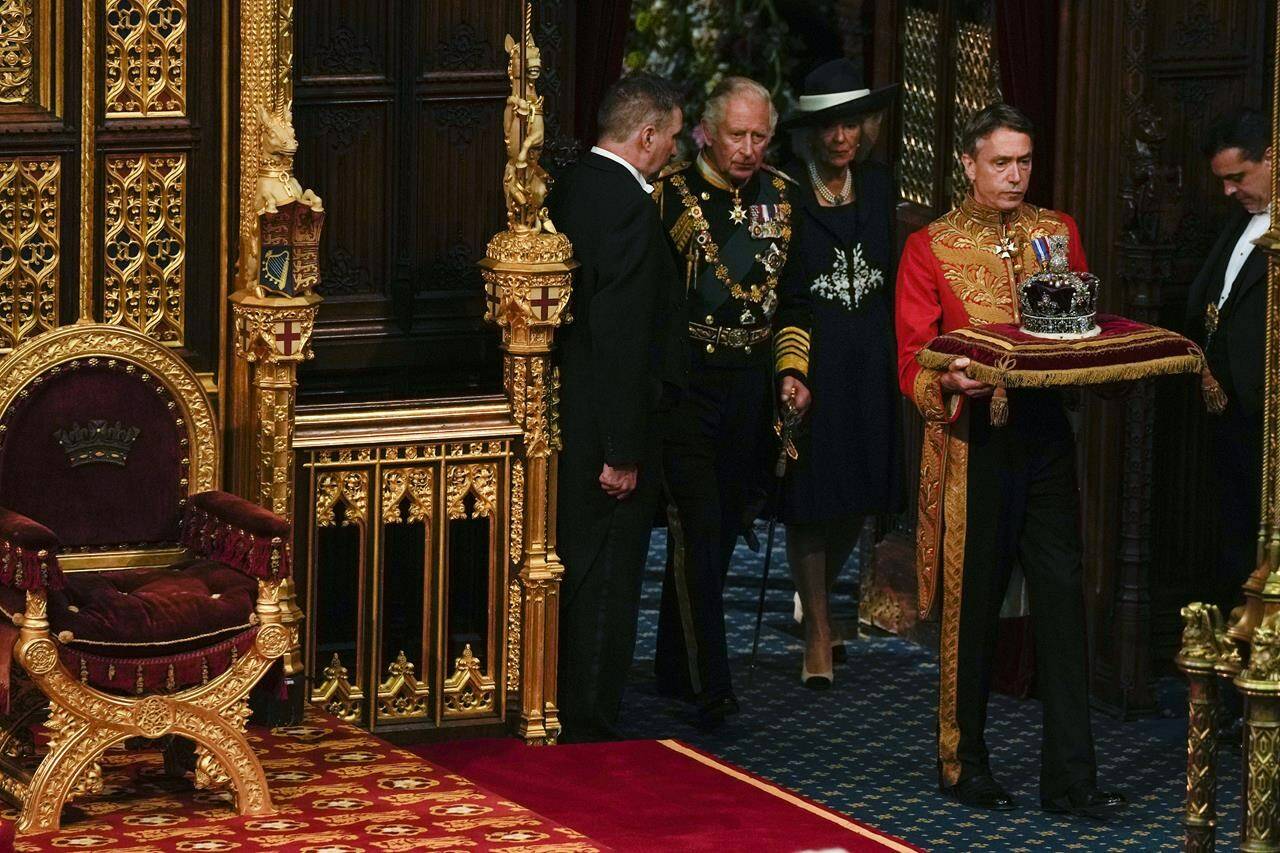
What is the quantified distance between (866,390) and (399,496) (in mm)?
1706

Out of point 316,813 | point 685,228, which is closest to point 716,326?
point 685,228

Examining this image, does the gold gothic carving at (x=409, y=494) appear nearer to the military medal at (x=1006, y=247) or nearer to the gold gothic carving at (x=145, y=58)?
the gold gothic carving at (x=145, y=58)

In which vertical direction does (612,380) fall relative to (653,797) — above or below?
above

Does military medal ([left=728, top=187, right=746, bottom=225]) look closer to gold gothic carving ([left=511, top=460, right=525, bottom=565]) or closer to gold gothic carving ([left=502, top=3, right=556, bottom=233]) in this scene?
gold gothic carving ([left=502, top=3, right=556, bottom=233])

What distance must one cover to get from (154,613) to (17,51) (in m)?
1.60

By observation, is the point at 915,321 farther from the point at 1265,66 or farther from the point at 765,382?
the point at 1265,66

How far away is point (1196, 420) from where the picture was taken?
8.44 meters

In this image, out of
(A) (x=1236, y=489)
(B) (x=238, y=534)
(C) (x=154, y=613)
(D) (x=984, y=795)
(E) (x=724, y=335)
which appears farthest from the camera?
(E) (x=724, y=335)

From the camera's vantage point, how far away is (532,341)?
7500 mm

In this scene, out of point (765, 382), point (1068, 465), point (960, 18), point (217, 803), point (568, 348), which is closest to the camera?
point (217, 803)

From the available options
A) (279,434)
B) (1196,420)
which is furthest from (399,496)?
(1196,420)

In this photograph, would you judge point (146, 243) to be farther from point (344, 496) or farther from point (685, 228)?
point (685, 228)

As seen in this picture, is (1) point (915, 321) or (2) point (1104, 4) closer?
(1) point (915, 321)

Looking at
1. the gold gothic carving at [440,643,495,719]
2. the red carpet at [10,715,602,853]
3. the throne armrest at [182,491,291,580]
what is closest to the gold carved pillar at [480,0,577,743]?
the gold gothic carving at [440,643,495,719]
